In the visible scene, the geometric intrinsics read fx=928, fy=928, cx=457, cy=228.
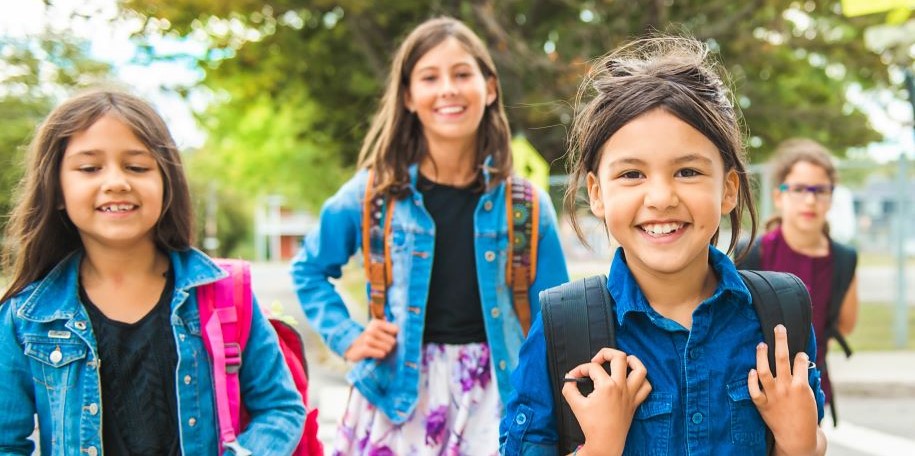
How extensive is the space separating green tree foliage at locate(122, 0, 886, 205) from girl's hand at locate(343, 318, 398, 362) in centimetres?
865

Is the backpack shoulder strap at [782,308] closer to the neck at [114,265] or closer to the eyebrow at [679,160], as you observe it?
the eyebrow at [679,160]

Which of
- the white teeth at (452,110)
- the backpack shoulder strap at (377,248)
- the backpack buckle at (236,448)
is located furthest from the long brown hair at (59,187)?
the white teeth at (452,110)

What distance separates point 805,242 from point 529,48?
9073 mm

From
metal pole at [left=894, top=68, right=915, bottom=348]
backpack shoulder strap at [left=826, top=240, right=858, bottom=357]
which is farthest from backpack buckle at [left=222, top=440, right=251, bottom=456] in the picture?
metal pole at [left=894, top=68, right=915, bottom=348]

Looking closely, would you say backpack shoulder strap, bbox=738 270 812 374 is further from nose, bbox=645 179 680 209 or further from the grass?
the grass

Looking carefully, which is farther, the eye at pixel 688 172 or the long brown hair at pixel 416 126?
the long brown hair at pixel 416 126

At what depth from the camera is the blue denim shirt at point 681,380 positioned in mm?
1896

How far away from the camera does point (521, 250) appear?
3154 mm

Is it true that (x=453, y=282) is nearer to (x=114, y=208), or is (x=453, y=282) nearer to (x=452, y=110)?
(x=452, y=110)

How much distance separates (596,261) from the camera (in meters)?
12.4

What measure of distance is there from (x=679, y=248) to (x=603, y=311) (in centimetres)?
21

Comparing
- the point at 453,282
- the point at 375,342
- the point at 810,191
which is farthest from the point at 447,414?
the point at 810,191

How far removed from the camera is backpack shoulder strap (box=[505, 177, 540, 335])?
10.3 ft

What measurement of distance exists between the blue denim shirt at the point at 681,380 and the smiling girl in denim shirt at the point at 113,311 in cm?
74
